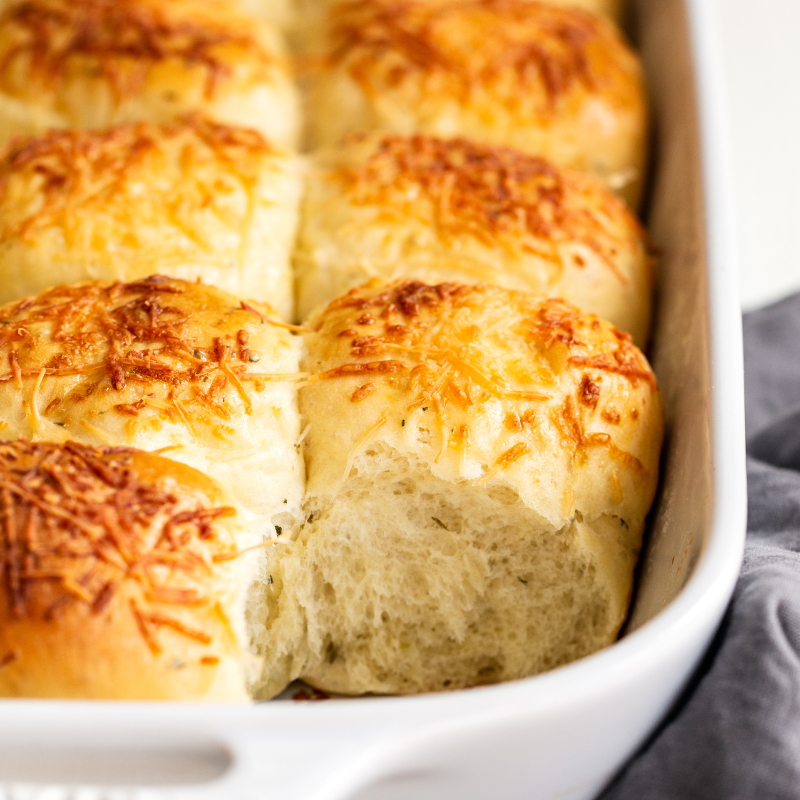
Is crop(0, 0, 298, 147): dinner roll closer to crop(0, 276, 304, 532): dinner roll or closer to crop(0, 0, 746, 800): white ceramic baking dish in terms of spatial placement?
crop(0, 276, 304, 532): dinner roll

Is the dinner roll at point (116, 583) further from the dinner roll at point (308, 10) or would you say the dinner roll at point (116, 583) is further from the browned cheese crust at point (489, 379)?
the dinner roll at point (308, 10)

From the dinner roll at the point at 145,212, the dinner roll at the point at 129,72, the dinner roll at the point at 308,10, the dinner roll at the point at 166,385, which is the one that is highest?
the dinner roll at the point at 308,10

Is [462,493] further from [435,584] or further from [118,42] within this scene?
[118,42]

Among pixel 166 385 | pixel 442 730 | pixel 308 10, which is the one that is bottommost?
pixel 442 730

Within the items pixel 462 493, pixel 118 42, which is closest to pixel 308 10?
pixel 118 42

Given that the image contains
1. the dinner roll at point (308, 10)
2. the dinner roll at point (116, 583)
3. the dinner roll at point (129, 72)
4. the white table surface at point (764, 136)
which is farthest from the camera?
the white table surface at point (764, 136)

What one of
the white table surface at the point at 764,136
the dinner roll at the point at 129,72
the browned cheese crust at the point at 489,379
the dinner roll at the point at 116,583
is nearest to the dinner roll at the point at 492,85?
the dinner roll at the point at 129,72

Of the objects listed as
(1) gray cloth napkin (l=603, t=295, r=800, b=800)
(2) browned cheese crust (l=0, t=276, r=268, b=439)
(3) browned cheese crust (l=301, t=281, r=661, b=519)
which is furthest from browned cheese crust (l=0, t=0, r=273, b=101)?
(1) gray cloth napkin (l=603, t=295, r=800, b=800)
